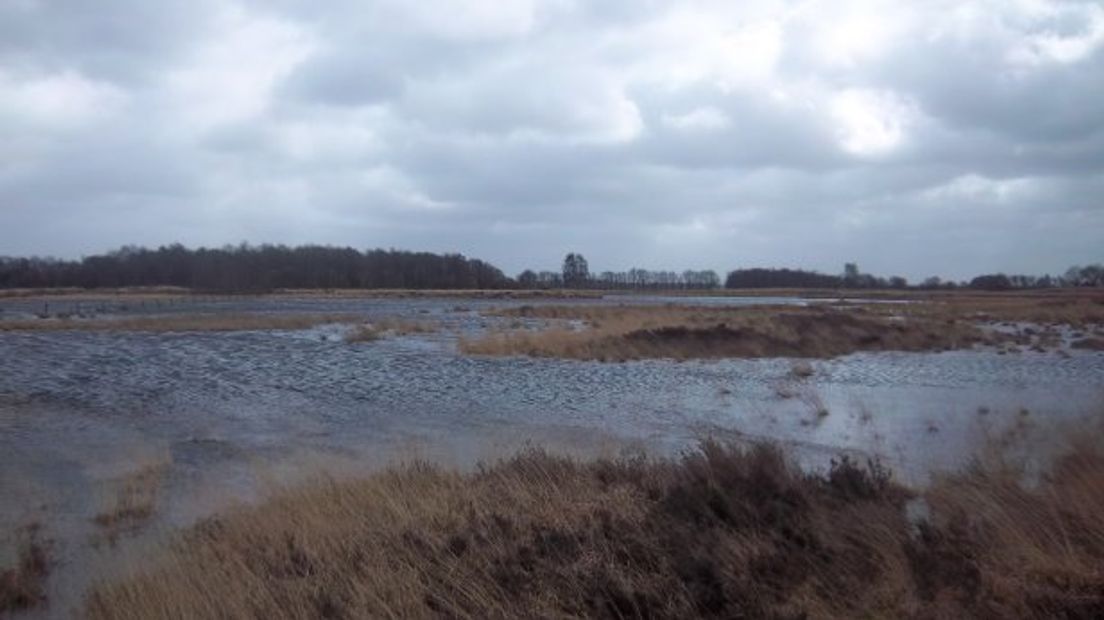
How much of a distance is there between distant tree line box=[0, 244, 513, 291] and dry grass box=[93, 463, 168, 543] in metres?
139

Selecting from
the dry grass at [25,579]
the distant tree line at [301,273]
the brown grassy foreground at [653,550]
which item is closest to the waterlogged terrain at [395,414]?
the dry grass at [25,579]

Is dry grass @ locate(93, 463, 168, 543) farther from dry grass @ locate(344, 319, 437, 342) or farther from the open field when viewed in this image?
dry grass @ locate(344, 319, 437, 342)

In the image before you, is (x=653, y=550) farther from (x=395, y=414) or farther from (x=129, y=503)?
(x=395, y=414)

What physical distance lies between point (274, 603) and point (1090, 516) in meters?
6.71

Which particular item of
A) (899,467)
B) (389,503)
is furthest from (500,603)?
(899,467)

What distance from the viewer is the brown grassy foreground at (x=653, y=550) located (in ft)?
20.6

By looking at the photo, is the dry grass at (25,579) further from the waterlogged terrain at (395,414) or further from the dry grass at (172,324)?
the dry grass at (172,324)

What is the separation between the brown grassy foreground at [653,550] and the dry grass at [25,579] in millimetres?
564

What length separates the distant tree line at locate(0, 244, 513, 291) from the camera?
156 meters

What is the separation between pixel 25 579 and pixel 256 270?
166 metres

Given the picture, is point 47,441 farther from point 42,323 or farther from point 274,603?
point 42,323

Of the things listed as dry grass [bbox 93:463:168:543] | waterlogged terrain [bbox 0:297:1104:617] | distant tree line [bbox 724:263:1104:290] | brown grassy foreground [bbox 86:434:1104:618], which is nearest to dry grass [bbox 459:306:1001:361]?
waterlogged terrain [bbox 0:297:1104:617]

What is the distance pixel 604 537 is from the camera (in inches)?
303

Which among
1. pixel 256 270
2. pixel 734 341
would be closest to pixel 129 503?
pixel 734 341
